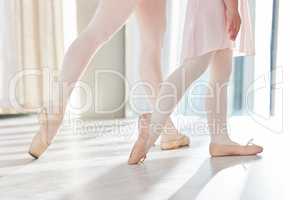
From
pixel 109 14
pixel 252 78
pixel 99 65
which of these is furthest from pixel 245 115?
pixel 109 14

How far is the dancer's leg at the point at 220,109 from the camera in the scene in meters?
1.68

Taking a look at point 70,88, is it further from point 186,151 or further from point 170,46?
point 170,46

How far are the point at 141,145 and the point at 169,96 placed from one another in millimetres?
215

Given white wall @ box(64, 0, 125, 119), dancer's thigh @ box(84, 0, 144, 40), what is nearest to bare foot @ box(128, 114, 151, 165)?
dancer's thigh @ box(84, 0, 144, 40)

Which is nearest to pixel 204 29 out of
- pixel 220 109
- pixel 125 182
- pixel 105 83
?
pixel 220 109

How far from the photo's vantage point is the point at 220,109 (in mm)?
1714

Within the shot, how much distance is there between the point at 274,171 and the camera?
5.12 ft

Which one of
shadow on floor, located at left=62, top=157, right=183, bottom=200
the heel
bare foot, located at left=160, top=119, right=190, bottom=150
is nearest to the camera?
shadow on floor, located at left=62, top=157, right=183, bottom=200

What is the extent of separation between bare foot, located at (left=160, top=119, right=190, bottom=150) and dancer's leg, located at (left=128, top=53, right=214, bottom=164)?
281mm

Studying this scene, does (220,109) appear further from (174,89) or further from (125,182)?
(125,182)

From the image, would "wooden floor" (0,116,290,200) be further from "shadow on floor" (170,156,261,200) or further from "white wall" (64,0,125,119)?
"white wall" (64,0,125,119)

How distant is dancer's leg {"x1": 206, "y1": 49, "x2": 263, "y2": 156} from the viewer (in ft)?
5.50

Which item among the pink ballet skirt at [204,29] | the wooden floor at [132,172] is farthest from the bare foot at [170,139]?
the pink ballet skirt at [204,29]

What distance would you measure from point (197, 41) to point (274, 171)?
1.75 feet
